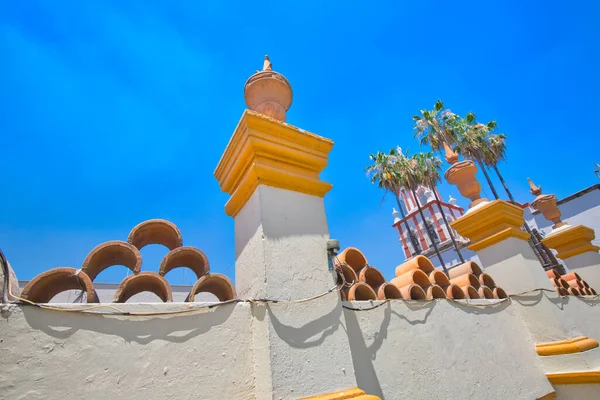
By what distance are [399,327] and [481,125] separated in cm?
2409

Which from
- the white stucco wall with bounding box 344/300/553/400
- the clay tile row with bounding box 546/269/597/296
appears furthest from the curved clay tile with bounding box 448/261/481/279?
the clay tile row with bounding box 546/269/597/296

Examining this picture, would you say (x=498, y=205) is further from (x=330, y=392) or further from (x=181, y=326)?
(x=181, y=326)

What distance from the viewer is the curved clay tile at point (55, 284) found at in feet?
4.59

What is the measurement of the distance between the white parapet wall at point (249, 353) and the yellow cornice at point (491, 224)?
1.53 m

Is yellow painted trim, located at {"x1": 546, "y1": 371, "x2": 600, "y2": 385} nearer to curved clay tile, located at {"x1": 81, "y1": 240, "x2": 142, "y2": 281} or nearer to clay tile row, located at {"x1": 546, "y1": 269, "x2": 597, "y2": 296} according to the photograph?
clay tile row, located at {"x1": 546, "y1": 269, "x2": 597, "y2": 296}

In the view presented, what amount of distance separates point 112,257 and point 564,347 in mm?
4334

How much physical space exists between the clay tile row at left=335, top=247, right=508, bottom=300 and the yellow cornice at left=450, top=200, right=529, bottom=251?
21.6 inches

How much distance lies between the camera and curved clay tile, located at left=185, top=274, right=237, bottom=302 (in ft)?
5.66

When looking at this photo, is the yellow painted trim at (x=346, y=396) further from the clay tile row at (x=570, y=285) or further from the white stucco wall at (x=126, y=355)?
the clay tile row at (x=570, y=285)

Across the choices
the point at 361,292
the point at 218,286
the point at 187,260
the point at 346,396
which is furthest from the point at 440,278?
the point at 187,260

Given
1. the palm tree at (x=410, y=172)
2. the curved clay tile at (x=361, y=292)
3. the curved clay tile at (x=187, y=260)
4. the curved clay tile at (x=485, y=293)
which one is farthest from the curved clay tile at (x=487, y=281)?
the palm tree at (x=410, y=172)

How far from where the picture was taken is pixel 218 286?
Answer: 1.81 meters

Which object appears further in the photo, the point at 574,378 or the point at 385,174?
the point at 385,174

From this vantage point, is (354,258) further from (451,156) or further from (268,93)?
(451,156)
